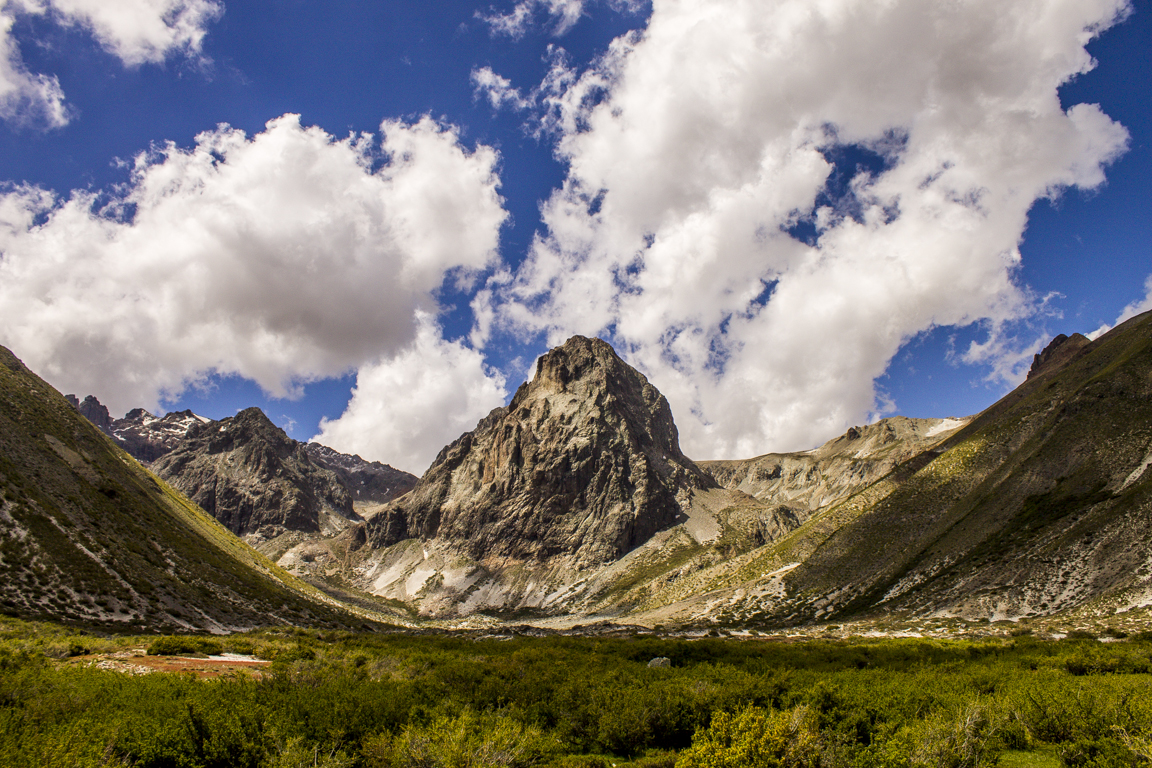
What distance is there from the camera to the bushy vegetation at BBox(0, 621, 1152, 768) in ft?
35.4

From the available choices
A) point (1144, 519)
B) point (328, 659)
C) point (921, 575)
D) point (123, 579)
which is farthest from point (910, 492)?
point (123, 579)

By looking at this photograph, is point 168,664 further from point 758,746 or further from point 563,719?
point 758,746

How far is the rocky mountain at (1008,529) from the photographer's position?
57.3 m

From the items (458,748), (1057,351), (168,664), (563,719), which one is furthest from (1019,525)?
(1057,351)

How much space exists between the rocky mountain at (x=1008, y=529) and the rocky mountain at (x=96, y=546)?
3317 inches

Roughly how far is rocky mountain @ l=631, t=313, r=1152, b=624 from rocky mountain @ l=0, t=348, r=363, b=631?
276 ft

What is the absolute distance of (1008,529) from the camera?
72.9 meters

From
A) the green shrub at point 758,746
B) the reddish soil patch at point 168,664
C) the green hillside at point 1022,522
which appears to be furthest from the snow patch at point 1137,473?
the reddish soil patch at point 168,664

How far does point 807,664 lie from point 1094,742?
20125 mm

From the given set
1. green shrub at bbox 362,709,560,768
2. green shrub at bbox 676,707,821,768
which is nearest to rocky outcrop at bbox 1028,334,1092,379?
green shrub at bbox 676,707,821,768

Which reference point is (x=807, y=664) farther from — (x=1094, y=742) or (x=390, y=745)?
(x=390, y=745)

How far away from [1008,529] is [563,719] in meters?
87.2

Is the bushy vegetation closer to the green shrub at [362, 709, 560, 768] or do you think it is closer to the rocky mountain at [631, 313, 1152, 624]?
the green shrub at [362, 709, 560, 768]

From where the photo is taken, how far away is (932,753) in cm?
1101
